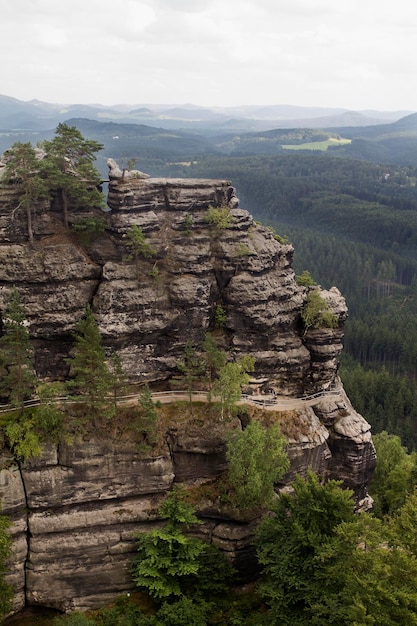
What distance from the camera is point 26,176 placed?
1849 inches

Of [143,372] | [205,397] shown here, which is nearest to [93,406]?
[143,372]

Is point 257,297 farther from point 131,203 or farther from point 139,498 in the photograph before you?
point 139,498

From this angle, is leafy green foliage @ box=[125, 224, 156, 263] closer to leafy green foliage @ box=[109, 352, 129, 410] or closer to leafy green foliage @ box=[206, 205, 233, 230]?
leafy green foliage @ box=[206, 205, 233, 230]

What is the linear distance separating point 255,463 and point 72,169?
33.5 metres

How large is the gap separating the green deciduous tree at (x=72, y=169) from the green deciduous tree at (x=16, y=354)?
11.6 metres

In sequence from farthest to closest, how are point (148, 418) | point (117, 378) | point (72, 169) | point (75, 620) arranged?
1. point (72, 169)
2. point (117, 378)
3. point (148, 418)
4. point (75, 620)

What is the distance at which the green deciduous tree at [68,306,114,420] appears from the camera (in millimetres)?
42844

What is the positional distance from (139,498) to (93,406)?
9.61 metres

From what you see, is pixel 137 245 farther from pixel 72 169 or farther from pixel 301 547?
pixel 301 547

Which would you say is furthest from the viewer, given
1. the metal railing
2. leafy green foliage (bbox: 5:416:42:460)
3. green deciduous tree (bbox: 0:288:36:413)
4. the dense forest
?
the metal railing

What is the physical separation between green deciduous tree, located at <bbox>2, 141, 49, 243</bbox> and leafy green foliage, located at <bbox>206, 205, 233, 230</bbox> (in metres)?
16.2

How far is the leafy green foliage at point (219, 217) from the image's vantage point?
51688 millimetres

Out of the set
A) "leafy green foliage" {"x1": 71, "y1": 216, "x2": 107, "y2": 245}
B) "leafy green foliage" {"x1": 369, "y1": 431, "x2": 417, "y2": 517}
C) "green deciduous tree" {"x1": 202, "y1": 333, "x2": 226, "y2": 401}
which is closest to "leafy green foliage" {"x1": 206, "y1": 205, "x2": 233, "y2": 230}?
"leafy green foliage" {"x1": 71, "y1": 216, "x2": 107, "y2": 245}

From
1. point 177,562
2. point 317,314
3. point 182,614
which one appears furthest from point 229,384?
point 182,614
